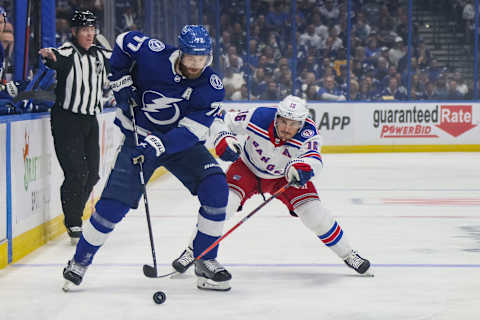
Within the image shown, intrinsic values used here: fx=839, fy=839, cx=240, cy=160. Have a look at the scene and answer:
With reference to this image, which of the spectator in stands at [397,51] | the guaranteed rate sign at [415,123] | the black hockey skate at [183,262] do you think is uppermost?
the spectator in stands at [397,51]

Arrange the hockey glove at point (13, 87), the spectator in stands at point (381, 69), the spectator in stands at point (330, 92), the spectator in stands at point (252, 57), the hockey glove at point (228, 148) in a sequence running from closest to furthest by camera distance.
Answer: the hockey glove at point (228, 148)
the hockey glove at point (13, 87)
the spectator in stands at point (330, 92)
the spectator in stands at point (252, 57)
the spectator in stands at point (381, 69)

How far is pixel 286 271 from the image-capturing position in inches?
188

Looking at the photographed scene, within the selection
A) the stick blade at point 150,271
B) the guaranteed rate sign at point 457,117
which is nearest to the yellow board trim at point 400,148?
the guaranteed rate sign at point 457,117

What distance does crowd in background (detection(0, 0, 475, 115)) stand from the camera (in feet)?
45.1

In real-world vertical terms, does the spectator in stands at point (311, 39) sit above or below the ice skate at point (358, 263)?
above

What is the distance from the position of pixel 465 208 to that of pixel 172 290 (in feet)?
13.2

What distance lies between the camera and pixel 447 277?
4.62 m

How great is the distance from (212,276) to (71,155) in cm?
169

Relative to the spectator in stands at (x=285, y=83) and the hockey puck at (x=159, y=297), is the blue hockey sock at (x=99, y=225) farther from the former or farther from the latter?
the spectator in stands at (x=285, y=83)

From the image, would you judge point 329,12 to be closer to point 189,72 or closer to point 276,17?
point 276,17

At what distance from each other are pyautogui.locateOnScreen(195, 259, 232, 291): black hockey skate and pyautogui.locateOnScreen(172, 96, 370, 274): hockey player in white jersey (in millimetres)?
126

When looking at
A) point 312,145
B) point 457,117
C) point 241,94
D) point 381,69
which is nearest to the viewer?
point 312,145

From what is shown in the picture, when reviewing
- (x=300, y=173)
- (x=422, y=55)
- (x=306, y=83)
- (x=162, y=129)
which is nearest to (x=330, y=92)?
(x=306, y=83)

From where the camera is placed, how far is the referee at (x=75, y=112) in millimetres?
5473
